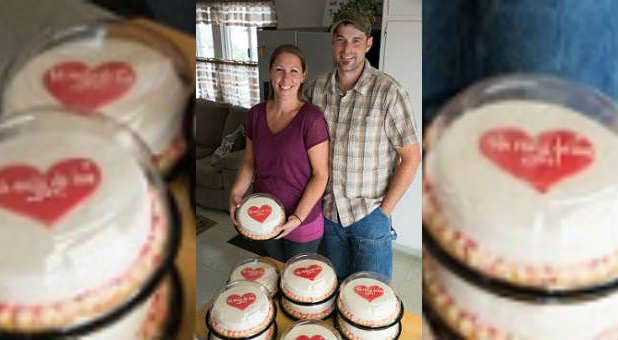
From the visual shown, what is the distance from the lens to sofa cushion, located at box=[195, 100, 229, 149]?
29.0 inches

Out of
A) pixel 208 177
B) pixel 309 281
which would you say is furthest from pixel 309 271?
pixel 208 177

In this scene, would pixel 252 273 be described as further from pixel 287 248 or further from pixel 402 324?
pixel 402 324

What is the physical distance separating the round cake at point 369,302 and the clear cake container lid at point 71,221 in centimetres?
33

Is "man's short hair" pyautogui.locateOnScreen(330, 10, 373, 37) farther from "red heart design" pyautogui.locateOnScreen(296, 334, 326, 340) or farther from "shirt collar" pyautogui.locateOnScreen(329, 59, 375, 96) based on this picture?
"red heart design" pyautogui.locateOnScreen(296, 334, 326, 340)

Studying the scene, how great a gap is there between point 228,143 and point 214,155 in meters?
0.03

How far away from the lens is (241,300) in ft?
2.20

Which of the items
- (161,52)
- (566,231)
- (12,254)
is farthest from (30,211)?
(566,231)

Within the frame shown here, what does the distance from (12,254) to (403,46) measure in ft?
1.65

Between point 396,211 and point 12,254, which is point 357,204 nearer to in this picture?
point 396,211

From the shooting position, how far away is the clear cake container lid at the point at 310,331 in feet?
2.16

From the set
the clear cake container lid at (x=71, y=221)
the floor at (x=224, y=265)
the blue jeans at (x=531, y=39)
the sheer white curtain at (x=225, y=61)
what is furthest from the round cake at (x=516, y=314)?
the sheer white curtain at (x=225, y=61)

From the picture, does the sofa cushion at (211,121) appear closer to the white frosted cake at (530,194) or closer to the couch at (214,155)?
the couch at (214,155)

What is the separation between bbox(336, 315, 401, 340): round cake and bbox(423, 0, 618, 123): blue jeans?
385 millimetres

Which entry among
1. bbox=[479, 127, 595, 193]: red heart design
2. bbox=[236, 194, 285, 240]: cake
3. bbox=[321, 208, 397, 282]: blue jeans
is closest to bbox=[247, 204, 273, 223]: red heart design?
bbox=[236, 194, 285, 240]: cake
